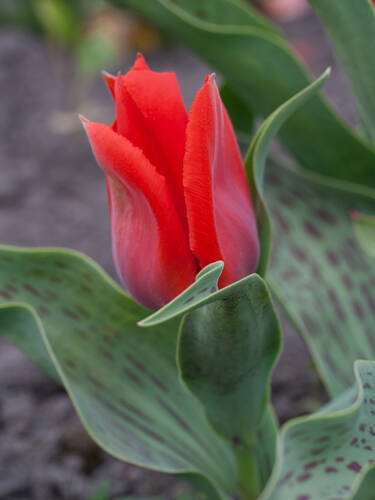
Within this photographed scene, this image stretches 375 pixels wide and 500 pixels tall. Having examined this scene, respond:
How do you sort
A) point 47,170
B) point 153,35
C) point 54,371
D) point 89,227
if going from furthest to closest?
point 153,35
point 47,170
point 89,227
point 54,371

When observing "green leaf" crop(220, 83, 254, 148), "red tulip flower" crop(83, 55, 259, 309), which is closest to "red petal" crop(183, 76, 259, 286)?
"red tulip flower" crop(83, 55, 259, 309)

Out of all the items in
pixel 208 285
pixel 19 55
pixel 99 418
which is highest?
pixel 208 285

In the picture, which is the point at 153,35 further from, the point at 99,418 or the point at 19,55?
the point at 99,418

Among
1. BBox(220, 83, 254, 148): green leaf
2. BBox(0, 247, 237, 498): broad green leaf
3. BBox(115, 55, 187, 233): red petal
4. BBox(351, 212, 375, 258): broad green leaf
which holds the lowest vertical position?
BBox(0, 247, 237, 498): broad green leaf

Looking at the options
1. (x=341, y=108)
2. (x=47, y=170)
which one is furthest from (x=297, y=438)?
(x=341, y=108)

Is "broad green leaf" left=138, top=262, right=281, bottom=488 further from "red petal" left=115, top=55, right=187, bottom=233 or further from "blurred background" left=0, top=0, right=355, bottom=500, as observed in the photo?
"blurred background" left=0, top=0, right=355, bottom=500

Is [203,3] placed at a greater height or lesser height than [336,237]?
greater

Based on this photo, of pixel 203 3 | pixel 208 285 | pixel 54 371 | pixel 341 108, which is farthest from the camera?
pixel 341 108
